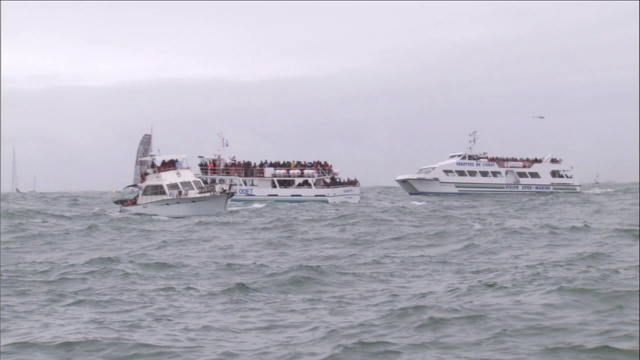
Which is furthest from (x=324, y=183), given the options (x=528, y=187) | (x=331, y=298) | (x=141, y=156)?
(x=331, y=298)

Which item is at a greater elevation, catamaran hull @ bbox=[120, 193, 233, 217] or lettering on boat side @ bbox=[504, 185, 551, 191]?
catamaran hull @ bbox=[120, 193, 233, 217]

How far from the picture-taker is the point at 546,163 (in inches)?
2837

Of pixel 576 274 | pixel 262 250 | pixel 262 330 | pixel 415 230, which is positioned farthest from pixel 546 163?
pixel 262 330

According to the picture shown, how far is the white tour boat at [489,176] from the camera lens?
67.9 meters

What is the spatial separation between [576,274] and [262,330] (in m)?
6.47

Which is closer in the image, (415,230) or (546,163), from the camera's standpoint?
(415,230)

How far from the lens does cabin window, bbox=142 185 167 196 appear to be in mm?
39438

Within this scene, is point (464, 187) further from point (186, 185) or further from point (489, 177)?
point (186, 185)

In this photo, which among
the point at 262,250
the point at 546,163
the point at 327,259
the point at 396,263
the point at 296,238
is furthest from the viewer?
the point at 546,163

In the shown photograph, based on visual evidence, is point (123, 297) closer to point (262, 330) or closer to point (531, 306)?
point (262, 330)

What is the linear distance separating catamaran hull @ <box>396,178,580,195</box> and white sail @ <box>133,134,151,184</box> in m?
31.2

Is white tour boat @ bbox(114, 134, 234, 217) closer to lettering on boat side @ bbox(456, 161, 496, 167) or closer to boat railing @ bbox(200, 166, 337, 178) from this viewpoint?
boat railing @ bbox(200, 166, 337, 178)

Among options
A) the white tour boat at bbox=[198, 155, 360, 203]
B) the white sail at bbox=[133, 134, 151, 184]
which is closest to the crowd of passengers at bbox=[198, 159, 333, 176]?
the white tour boat at bbox=[198, 155, 360, 203]

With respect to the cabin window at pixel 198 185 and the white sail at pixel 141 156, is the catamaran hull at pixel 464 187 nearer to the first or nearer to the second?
the white sail at pixel 141 156
